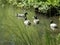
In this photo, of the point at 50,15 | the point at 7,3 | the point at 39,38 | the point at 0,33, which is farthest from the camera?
Answer: the point at 7,3

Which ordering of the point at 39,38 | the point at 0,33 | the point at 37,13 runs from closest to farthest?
the point at 39,38
the point at 0,33
the point at 37,13

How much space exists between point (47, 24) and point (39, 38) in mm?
2710

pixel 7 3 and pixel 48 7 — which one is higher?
pixel 48 7

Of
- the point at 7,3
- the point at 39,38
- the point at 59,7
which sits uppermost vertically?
the point at 39,38

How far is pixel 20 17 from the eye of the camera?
1351 cm

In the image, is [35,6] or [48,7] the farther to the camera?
[35,6]

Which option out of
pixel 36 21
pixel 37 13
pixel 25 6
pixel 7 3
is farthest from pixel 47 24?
pixel 7 3

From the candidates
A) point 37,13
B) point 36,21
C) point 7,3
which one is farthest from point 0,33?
point 7,3

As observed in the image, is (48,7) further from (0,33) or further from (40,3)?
(0,33)

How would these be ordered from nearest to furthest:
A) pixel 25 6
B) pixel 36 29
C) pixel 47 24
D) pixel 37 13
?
1. pixel 36 29
2. pixel 47 24
3. pixel 37 13
4. pixel 25 6

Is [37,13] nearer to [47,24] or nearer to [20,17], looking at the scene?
[20,17]

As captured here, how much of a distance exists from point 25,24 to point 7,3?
7702 millimetres

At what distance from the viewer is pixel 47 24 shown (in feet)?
36.8

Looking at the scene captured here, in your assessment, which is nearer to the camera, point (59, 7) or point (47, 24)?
point (47, 24)
